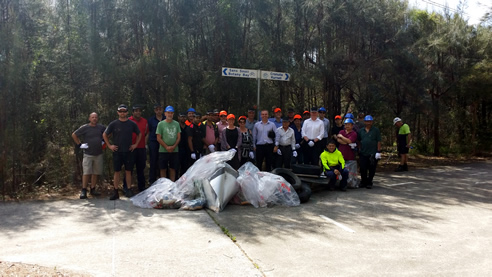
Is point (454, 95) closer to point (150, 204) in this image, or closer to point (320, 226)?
point (320, 226)

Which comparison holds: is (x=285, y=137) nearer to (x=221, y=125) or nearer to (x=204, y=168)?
(x=221, y=125)

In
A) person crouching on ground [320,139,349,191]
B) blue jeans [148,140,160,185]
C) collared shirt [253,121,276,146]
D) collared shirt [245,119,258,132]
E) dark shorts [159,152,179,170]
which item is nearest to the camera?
dark shorts [159,152,179,170]

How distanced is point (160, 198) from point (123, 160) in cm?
130

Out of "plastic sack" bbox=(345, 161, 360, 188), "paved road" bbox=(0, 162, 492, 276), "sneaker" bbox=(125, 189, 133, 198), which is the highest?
"plastic sack" bbox=(345, 161, 360, 188)

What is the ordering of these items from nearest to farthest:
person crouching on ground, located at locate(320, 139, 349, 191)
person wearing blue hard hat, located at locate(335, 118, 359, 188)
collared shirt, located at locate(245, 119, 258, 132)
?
person crouching on ground, located at locate(320, 139, 349, 191)
person wearing blue hard hat, located at locate(335, 118, 359, 188)
collared shirt, located at locate(245, 119, 258, 132)

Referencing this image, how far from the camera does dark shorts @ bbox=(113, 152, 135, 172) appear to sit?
7.09 m

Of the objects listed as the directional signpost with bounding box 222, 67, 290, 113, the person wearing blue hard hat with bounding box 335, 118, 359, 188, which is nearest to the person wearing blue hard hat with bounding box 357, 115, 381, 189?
the person wearing blue hard hat with bounding box 335, 118, 359, 188

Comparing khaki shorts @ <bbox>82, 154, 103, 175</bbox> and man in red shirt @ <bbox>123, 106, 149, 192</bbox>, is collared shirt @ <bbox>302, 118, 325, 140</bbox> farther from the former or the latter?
khaki shorts @ <bbox>82, 154, 103, 175</bbox>

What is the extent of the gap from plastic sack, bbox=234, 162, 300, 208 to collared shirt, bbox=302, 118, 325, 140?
233 cm

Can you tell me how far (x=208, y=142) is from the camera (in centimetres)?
809

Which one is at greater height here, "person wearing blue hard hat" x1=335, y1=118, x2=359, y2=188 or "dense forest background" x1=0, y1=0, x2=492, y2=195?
"dense forest background" x1=0, y1=0, x2=492, y2=195

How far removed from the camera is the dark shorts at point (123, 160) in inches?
279

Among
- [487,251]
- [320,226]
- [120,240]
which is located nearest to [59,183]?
[120,240]

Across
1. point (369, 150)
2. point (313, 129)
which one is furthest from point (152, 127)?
point (369, 150)
